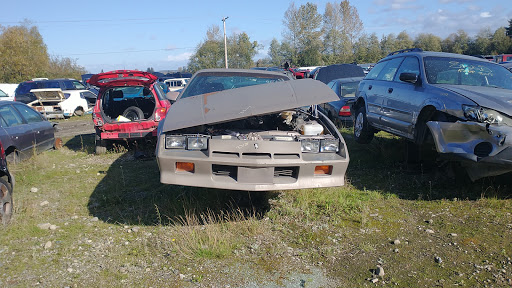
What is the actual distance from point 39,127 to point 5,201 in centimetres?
456

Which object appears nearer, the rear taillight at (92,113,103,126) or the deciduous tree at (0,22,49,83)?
the rear taillight at (92,113,103,126)

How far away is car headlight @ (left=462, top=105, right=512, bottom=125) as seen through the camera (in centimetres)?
447

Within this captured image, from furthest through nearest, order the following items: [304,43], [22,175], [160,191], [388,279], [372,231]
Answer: [304,43], [22,175], [160,191], [372,231], [388,279]

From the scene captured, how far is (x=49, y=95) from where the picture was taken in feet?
54.1

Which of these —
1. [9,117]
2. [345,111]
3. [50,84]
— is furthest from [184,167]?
[50,84]

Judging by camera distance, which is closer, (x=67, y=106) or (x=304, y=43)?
(x=67, y=106)

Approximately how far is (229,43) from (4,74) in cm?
2500

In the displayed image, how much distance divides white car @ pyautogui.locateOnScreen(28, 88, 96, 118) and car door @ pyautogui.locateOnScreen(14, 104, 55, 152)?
7649 millimetres

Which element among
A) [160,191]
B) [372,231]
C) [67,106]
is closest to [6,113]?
[160,191]

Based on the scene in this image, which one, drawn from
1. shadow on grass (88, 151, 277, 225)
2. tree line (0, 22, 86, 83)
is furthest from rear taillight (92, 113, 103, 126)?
tree line (0, 22, 86, 83)

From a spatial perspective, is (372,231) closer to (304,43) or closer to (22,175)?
(22,175)

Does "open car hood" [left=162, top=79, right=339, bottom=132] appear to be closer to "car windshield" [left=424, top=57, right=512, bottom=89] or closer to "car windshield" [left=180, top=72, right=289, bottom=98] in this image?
"car windshield" [left=180, top=72, right=289, bottom=98]

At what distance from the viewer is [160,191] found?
18.7 ft

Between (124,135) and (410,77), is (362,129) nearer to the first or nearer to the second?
(410,77)
